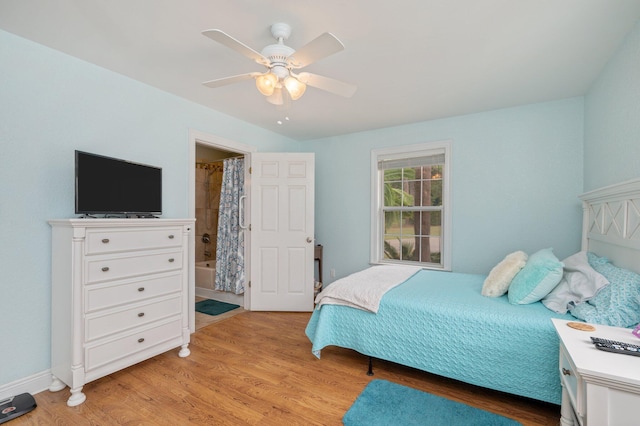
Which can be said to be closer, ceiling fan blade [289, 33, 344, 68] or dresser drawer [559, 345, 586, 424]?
dresser drawer [559, 345, 586, 424]

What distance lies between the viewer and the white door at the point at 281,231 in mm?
3875

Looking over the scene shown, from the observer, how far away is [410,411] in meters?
1.88

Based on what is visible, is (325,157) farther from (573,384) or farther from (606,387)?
(606,387)

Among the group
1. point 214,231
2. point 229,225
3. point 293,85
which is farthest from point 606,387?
point 214,231

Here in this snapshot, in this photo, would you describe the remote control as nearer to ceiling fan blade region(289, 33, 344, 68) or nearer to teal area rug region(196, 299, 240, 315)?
ceiling fan blade region(289, 33, 344, 68)

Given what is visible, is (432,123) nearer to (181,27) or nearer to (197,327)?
(181,27)

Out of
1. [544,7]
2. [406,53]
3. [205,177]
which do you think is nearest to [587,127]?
[544,7]

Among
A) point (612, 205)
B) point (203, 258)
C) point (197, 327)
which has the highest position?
point (612, 205)

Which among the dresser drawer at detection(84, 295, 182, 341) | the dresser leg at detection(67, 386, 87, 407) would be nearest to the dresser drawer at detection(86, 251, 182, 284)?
the dresser drawer at detection(84, 295, 182, 341)

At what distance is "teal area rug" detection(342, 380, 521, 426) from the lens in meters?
1.78

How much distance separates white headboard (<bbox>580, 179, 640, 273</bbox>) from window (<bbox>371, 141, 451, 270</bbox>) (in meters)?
1.30

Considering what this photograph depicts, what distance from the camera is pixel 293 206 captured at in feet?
12.8

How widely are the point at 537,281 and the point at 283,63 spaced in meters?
2.24

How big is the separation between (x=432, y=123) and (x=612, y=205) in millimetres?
2046
